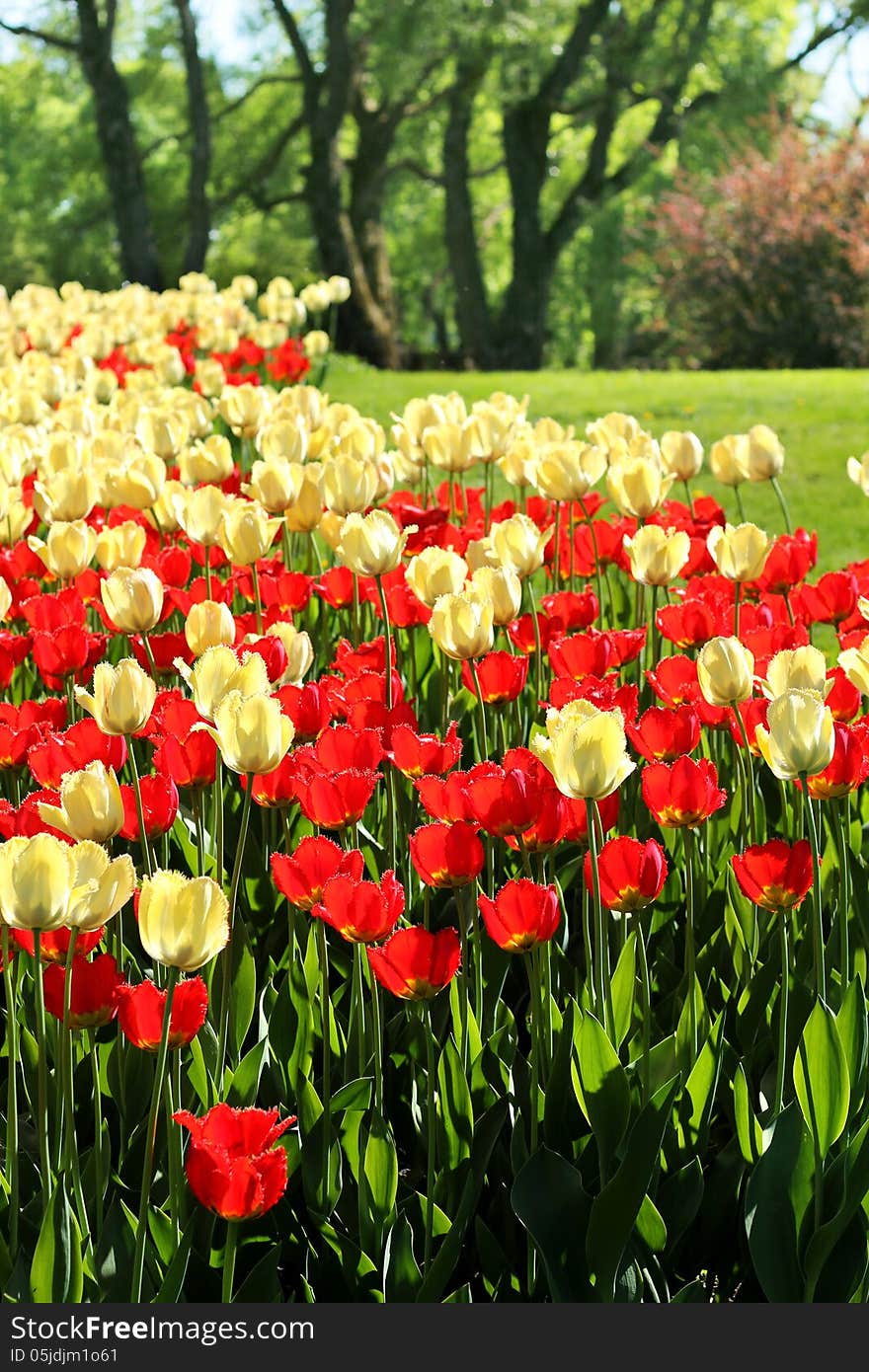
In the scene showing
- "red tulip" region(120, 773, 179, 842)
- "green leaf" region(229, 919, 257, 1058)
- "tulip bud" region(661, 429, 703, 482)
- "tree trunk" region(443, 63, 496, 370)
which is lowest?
"green leaf" region(229, 919, 257, 1058)

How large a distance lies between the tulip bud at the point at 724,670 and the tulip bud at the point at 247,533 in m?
1.17

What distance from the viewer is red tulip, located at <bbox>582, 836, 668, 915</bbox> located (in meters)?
2.00

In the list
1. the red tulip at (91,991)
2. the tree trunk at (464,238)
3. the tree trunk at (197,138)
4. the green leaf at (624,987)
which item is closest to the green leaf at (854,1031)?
the green leaf at (624,987)

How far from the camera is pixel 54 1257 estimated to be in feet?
5.56

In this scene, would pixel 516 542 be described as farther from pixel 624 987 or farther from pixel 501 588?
pixel 624 987

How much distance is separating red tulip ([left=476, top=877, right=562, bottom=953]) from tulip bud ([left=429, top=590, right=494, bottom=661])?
29.3 inches

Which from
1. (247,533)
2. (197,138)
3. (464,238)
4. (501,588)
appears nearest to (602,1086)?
(501,588)

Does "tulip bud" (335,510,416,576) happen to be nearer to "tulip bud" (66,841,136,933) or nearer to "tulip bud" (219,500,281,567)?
"tulip bud" (219,500,281,567)

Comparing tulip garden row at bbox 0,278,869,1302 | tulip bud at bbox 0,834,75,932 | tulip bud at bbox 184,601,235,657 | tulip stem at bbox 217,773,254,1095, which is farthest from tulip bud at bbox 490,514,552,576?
tulip bud at bbox 0,834,75,932

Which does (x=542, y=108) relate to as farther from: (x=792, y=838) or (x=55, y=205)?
(x=792, y=838)

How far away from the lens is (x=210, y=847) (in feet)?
8.99

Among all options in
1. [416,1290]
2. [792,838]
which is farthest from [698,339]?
[416,1290]

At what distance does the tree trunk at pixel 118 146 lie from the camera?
20.0m

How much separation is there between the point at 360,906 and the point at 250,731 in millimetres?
273
